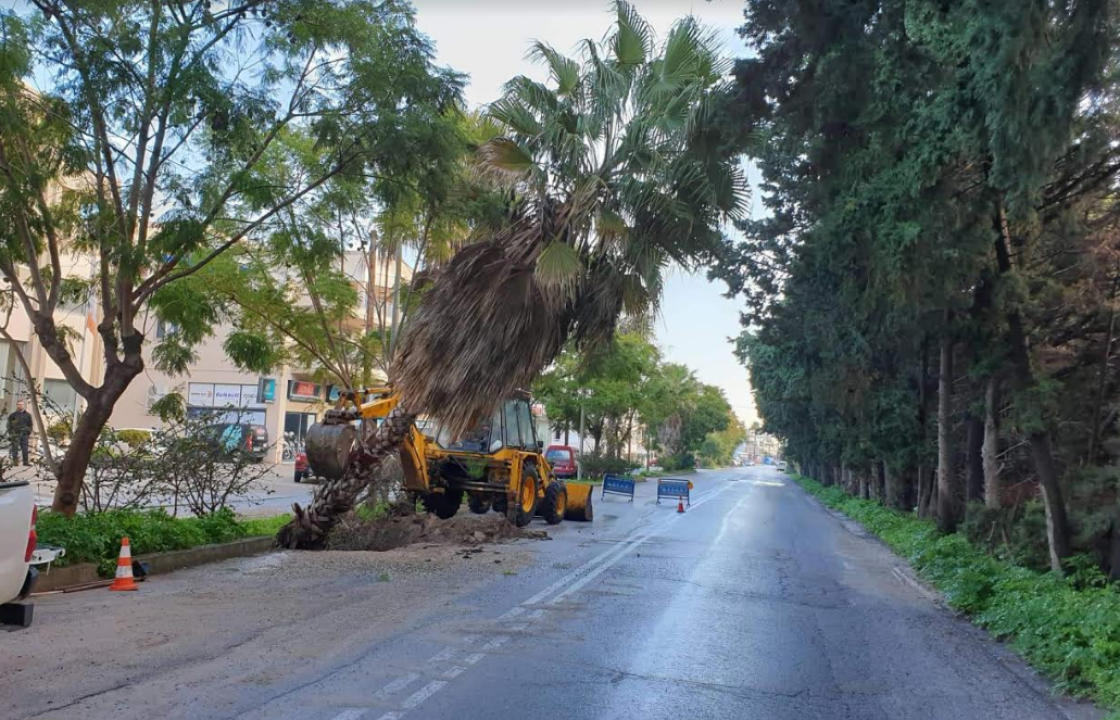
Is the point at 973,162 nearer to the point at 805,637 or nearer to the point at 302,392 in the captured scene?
the point at 805,637

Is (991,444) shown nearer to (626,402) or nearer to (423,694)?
(423,694)

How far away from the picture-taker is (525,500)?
779 inches

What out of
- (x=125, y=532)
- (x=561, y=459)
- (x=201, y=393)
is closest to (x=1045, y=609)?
(x=125, y=532)

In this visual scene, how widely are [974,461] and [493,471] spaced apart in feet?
34.3

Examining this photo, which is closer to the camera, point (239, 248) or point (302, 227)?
point (302, 227)

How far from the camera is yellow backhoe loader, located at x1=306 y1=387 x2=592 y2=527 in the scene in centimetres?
1734

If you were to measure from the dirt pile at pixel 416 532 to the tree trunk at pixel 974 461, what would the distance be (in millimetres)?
9474

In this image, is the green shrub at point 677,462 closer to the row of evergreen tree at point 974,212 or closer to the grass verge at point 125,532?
the row of evergreen tree at point 974,212

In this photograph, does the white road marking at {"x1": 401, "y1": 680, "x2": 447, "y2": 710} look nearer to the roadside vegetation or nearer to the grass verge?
the grass verge

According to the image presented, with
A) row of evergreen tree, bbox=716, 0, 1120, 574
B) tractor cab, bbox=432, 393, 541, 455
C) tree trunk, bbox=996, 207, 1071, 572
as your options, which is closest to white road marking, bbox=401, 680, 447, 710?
row of evergreen tree, bbox=716, 0, 1120, 574

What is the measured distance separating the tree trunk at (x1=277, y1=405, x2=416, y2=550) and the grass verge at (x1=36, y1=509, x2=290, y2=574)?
744 millimetres

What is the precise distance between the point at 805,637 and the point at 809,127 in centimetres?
547

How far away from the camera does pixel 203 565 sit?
12375 mm

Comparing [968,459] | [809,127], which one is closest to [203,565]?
[809,127]
